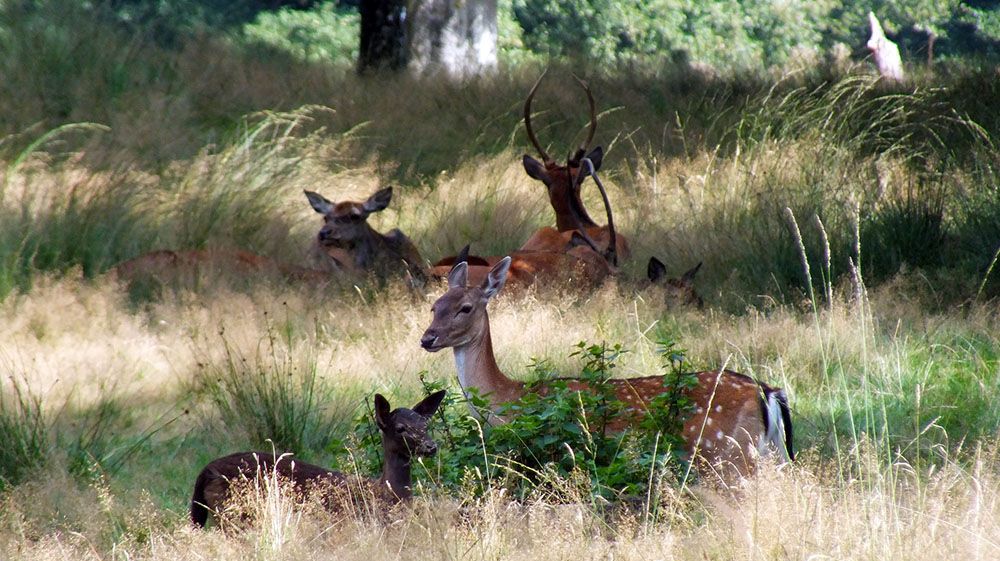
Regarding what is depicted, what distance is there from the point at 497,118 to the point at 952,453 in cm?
882

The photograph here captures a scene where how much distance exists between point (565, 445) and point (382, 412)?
24.4 inches

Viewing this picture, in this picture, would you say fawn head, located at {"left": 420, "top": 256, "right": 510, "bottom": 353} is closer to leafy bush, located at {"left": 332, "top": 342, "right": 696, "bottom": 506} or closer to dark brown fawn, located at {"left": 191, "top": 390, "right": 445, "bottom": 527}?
leafy bush, located at {"left": 332, "top": 342, "right": 696, "bottom": 506}

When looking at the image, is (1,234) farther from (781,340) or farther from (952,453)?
(952,453)

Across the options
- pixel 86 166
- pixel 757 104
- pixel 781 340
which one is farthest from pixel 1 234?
pixel 757 104

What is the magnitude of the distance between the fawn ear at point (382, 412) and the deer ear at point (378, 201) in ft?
17.6

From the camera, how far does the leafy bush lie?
15.4ft

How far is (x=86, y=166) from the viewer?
33.0 ft

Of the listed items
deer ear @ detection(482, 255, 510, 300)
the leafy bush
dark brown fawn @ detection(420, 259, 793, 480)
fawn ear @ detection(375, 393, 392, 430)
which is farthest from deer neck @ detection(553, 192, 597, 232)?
fawn ear @ detection(375, 393, 392, 430)

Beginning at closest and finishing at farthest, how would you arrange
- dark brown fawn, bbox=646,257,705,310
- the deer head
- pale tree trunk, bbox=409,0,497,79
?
dark brown fawn, bbox=646,257,705,310 < the deer head < pale tree trunk, bbox=409,0,497,79

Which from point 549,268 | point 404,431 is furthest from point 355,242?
point 404,431

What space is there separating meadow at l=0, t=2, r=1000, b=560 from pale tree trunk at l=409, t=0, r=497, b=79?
82cm

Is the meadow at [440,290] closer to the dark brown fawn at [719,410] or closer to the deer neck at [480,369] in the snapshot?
the dark brown fawn at [719,410]

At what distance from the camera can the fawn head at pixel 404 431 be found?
181 inches

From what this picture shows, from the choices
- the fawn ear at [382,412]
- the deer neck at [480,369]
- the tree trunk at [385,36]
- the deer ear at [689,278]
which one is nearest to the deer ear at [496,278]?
the deer neck at [480,369]
